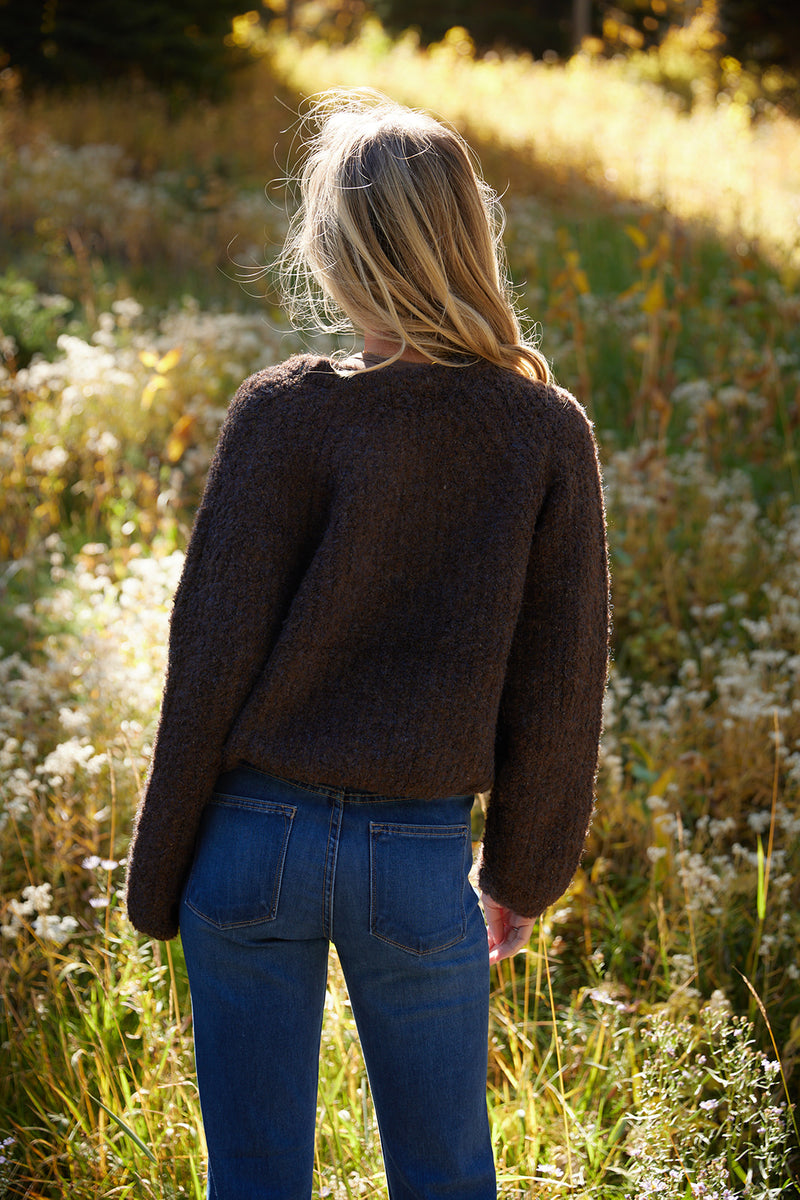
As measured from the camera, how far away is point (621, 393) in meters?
5.68

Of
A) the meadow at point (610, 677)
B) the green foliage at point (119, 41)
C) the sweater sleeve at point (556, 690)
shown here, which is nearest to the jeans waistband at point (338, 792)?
the sweater sleeve at point (556, 690)

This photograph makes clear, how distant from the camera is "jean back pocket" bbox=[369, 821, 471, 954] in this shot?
1.41 m

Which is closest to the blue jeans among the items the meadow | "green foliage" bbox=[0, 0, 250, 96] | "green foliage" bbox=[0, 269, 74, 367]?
the meadow

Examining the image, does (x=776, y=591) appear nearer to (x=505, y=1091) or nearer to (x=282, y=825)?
(x=505, y=1091)

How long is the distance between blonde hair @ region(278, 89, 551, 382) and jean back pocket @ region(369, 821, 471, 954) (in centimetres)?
69

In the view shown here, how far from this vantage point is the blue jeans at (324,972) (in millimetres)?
1421

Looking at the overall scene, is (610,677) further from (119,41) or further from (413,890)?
(119,41)

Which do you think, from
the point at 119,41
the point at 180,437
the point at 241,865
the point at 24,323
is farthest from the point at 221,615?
the point at 119,41

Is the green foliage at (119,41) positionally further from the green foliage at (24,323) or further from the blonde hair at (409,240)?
the blonde hair at (409,240)

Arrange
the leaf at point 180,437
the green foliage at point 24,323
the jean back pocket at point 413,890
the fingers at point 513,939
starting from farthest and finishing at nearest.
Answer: the green foliage at point 24,323
the leaf at point 180,437
the fingers at point 513,939
the jean back pocket at point 413,890

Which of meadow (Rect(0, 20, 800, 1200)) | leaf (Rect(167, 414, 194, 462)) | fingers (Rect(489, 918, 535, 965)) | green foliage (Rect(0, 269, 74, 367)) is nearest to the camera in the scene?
fingers (Rect(489, 918, 535, 965))

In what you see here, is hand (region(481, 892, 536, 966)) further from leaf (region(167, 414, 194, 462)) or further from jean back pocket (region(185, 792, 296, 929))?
leaf (region(167, 414, 194, 462))

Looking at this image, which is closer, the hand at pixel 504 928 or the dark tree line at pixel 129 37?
the hand at pixel 504 928

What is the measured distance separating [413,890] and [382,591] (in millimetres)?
427
